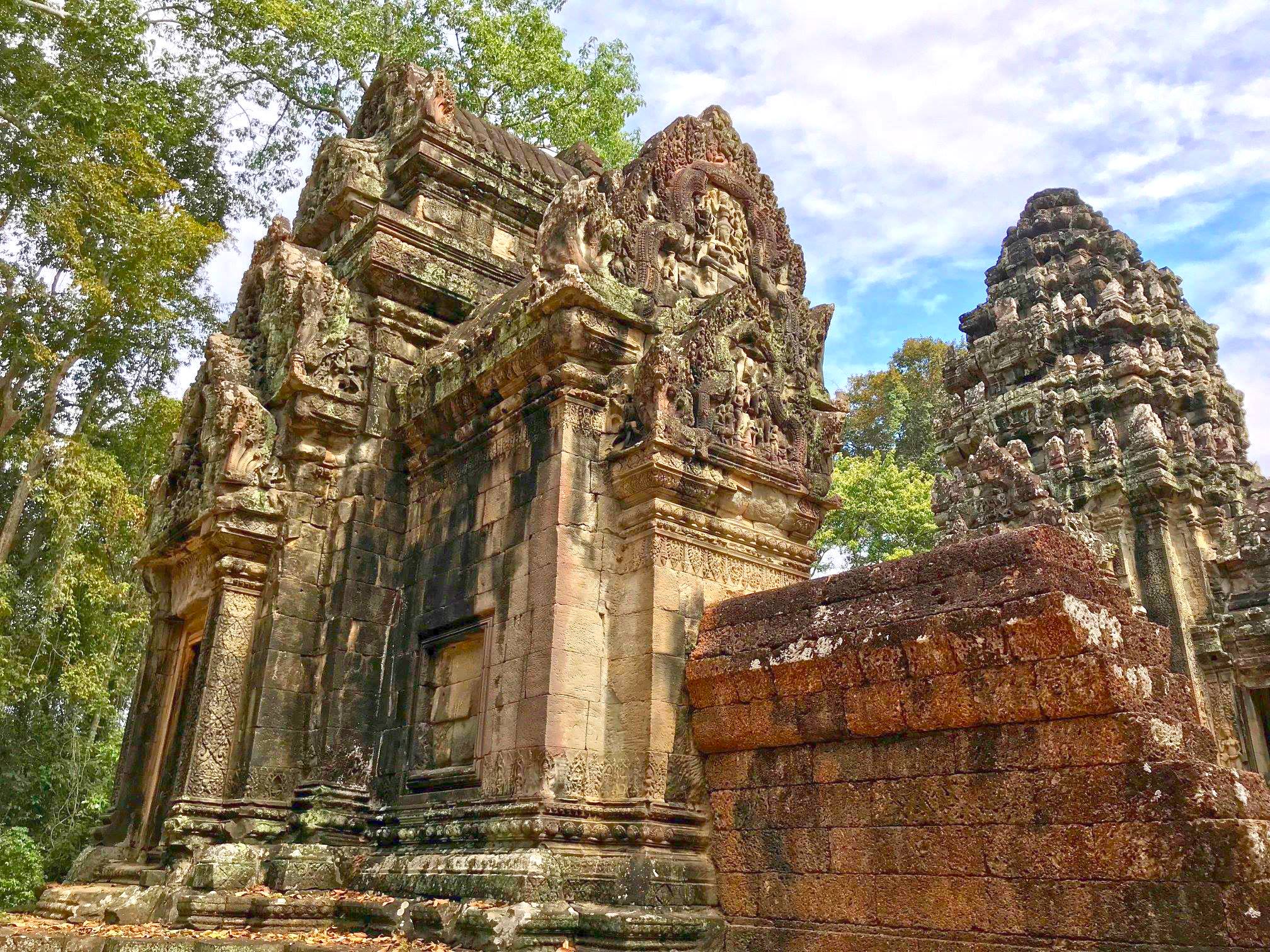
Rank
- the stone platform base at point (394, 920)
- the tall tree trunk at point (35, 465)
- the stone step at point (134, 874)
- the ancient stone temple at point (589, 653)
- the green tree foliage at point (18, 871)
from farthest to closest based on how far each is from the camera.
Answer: the tall tree trunk at point (35, 465), the green tree foliage at point (18, 871), the stone step at point (134, 874), the stone platform base at point (394, 920), the ancient stone temple at point (589, 653)

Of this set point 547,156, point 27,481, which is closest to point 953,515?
point 547,156

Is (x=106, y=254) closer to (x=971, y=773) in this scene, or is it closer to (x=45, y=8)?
(x=45, y=8)

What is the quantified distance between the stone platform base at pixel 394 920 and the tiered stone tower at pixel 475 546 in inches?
1.0

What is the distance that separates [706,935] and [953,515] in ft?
47.4

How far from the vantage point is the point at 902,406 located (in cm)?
3266

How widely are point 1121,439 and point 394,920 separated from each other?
15709mm

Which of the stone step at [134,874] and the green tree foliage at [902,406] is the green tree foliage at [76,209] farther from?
the green tree foliage at [902,406]

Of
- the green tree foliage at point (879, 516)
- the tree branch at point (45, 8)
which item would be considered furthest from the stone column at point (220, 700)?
the green tree foliage at point (879, 516)

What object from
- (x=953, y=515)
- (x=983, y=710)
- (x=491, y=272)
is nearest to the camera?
(x=983, y=710)

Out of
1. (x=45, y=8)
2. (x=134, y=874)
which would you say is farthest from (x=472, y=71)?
(x=134, y=874)

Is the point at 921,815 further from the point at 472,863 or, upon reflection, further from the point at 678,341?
the point at 678,341

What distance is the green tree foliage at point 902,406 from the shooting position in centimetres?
3228

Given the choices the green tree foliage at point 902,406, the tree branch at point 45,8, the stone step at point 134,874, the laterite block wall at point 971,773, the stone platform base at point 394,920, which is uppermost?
the green tree foliage at point 902,406

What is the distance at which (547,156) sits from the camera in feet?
38.3
